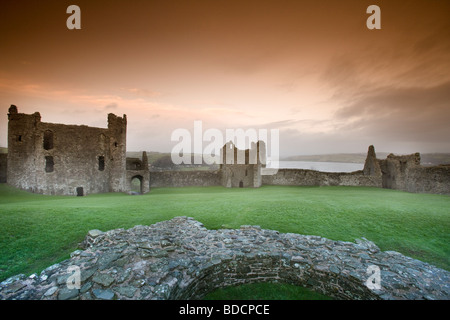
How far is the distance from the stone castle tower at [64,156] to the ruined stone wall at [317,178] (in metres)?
23.4

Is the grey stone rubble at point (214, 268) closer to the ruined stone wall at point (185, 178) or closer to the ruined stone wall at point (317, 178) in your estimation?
the ruined stone wall at point (317, 178)

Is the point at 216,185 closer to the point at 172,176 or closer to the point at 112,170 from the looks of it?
the point at 172,176

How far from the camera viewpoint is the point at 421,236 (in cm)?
923

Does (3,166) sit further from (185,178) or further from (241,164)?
(241,164)

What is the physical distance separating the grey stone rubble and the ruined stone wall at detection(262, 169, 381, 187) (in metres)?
23.3

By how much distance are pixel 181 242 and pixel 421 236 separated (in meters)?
10.7

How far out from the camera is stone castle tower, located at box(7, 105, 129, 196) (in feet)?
77.4

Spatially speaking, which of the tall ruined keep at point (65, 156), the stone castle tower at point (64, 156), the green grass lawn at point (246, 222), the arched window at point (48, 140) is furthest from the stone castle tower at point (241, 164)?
the arched window at point (48, 140)

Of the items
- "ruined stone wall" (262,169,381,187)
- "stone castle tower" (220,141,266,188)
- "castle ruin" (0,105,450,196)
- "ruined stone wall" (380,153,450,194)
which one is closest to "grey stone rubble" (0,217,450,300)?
"castle ruin" (0,105,450,196)

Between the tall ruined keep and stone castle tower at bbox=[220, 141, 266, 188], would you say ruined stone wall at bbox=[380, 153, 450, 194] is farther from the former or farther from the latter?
the tall ruined keep

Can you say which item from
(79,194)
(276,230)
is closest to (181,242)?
(276,230)

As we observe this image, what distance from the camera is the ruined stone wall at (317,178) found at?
93.9ft

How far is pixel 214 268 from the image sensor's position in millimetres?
6855

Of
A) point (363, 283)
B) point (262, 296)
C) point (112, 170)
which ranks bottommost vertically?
point (262, 296)
